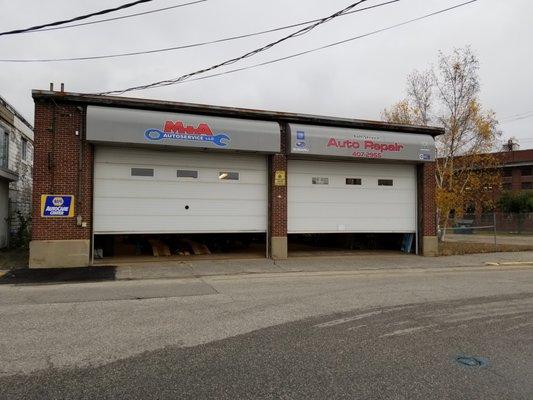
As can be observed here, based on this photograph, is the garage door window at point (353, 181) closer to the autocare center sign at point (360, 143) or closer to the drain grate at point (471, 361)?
the autocare center sign at point (360, 143)

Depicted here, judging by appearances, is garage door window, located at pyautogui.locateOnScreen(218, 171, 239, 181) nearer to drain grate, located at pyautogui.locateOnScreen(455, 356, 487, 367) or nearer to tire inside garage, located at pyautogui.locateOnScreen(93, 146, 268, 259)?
tire inside garage, located at pyautogui.locateOnScreen(93, 146, 268, 259)

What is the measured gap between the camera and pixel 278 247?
16156 millimetres

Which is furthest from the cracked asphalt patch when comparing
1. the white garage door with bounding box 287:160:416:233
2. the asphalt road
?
the white garage door with bounding box 287:160:416:233

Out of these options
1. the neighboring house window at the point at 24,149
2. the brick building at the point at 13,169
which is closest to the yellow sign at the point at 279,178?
the brick building at the point at 13,169

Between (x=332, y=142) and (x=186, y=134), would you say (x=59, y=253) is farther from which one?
(x=332, y=142)

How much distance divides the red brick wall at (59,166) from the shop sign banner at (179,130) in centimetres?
69

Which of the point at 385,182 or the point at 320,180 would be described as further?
the point at 385,182

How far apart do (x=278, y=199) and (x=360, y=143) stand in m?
3.59

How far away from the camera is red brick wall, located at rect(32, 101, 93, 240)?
13680mm

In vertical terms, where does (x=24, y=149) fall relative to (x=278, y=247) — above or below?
above

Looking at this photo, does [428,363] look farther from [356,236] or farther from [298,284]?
[356,236]

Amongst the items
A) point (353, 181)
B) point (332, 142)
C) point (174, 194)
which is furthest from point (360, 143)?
point (174, 194)

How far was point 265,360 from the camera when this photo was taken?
5.27 meters

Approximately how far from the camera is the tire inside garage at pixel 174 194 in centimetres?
1465
